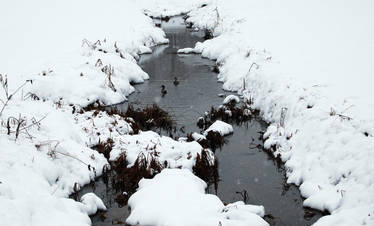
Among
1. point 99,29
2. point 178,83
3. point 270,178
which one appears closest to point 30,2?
point 99,29

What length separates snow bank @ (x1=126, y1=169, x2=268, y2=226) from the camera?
15.7ft

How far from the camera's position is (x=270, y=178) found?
6453 millimetres

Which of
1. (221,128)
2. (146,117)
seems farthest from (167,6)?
(221,128)

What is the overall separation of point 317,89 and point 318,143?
6.10ft

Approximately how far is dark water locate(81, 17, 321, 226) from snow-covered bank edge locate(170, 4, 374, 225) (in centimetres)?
30

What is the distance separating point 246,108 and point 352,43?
14.6 ft

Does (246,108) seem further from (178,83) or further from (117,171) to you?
(117,171)

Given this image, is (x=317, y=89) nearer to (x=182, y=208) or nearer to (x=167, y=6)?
(x=182, y=208)

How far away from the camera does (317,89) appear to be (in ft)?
25.6

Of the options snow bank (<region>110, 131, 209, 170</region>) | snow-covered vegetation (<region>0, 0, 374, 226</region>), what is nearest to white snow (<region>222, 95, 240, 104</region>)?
snow-covered vegetation (<region>0, 0, 374, 226</region>)

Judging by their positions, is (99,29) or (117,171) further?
(99,29)

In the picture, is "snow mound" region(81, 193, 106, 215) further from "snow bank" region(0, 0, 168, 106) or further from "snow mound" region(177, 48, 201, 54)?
"snow mound" region(177, 48, 201, 54)

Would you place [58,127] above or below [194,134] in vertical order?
above

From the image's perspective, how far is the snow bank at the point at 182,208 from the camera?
4.79m
